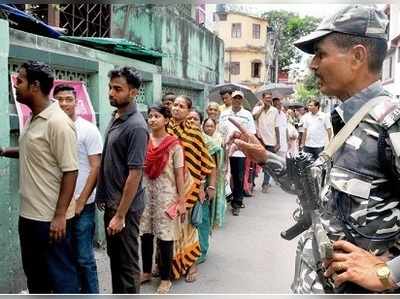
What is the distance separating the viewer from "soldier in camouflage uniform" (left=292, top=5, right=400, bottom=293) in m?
1.21

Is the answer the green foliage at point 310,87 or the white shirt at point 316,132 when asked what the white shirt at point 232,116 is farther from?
the white shirt at point 316,132

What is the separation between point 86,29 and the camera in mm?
6281

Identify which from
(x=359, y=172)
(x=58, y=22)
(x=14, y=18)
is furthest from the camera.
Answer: (x=58, y=22)

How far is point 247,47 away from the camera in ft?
96.3

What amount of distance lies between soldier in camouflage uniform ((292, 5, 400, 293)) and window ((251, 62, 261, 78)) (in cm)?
2844

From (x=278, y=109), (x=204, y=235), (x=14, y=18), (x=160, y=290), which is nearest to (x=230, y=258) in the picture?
(x=204, y=235)

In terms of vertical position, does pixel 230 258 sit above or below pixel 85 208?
below

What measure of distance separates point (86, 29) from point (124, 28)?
0.49 metres

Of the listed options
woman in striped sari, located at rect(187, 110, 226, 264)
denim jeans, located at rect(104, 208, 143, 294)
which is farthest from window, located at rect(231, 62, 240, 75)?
denim jeans, located at rect(104, 208, 143, 294)

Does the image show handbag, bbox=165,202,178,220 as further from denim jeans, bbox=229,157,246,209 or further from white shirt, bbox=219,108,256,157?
denim jeans, bbox=229,157,246,209

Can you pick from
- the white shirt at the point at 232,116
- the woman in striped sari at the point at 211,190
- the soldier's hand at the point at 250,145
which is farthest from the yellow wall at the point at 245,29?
the soldier's hand at the point at 250,145

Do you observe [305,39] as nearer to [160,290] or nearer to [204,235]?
[160,290]

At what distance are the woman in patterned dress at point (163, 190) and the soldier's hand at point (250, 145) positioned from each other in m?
1.86

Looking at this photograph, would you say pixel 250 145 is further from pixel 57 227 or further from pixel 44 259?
pixel 44 259
